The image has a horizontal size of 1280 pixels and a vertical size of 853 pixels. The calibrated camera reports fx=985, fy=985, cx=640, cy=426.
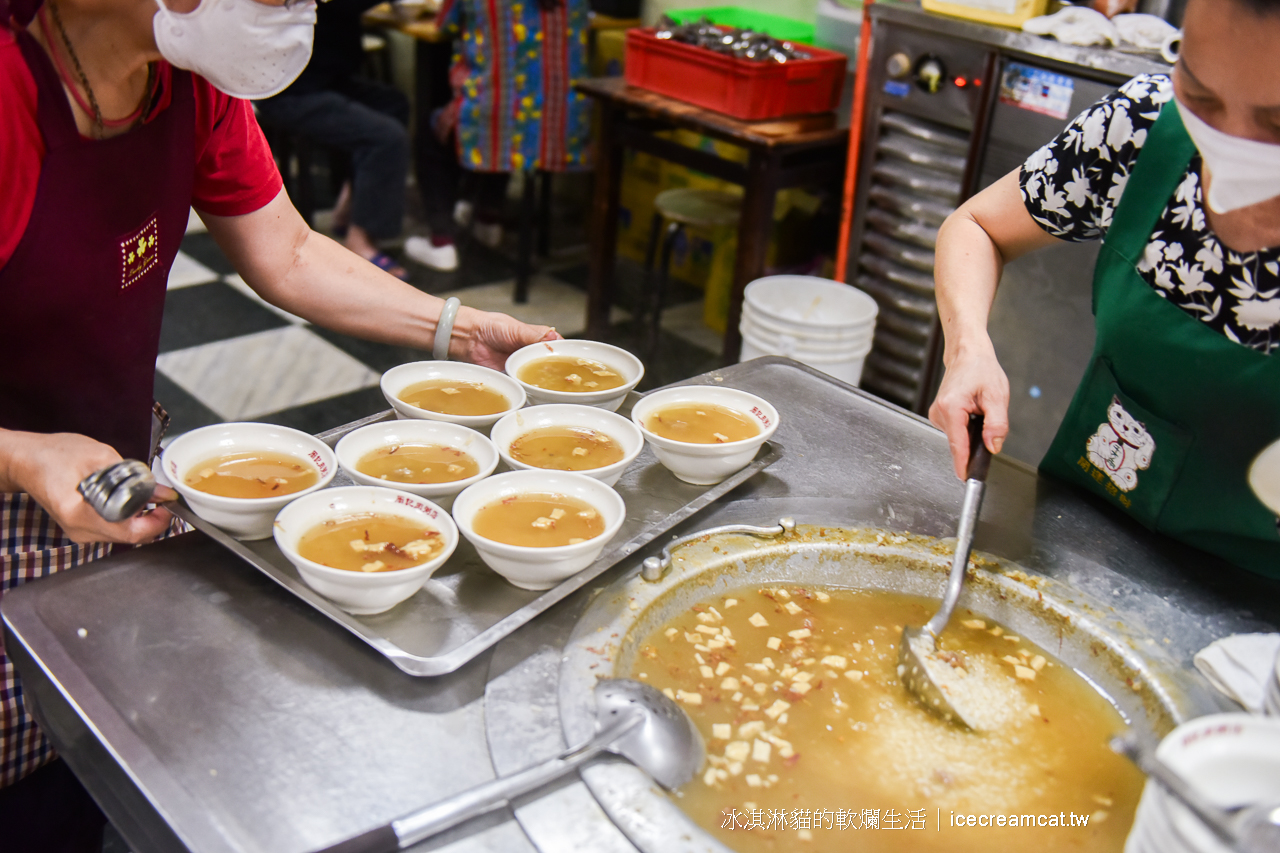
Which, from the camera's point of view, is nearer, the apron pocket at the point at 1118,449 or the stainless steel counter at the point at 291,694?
the stainless steel counter at the point at 291,694

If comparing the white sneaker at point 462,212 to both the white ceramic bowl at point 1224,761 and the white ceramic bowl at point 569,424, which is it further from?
the white ceramic bowl at point 1224,761

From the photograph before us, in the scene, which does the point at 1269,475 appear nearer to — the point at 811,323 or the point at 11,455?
the point at 11,455

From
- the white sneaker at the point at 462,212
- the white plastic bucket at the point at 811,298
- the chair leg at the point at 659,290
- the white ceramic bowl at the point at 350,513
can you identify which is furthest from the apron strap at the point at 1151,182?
the white sneaker at the point at 462,212

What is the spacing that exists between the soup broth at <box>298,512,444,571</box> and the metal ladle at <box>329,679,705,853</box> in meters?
0.29

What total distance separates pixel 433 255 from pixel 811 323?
8.70 ft

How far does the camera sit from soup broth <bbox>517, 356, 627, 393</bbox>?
1.69m

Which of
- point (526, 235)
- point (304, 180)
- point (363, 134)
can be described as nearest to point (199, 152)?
point (526, 235)

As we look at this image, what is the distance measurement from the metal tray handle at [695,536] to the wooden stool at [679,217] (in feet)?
8.58

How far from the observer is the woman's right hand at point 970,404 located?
4.66 feet

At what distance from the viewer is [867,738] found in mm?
1179

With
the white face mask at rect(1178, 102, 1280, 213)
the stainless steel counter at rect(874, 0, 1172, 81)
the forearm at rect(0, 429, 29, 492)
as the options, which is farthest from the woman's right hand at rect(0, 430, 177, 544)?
the stainless steel counter at rect(874, 0, 1172, 81)

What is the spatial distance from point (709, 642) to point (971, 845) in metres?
0.39

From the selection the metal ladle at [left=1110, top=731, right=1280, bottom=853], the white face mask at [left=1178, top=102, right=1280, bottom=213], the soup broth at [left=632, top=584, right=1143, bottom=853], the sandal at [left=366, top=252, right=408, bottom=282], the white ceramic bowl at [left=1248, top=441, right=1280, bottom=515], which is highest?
the white face mask at [left=1178, top=102, right=1280, bottom=213]

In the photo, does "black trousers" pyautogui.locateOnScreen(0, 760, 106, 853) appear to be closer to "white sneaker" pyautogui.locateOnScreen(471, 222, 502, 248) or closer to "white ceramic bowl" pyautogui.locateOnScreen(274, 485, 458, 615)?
"white ceramic bowl" pyautogui.locateOnScreen(274, 485, 458, 615)
